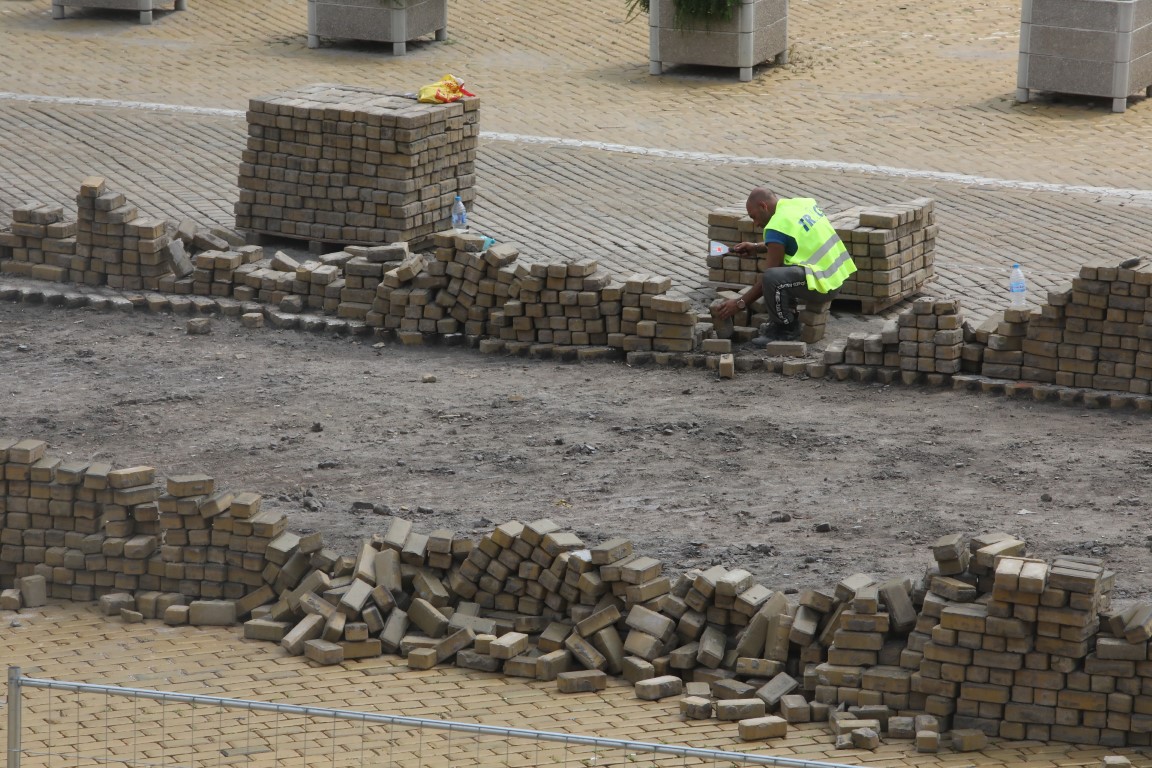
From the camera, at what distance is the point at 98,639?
387 inches

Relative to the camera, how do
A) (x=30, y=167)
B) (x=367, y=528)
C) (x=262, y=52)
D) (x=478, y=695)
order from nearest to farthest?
1. (x=478, y=695)
2. (x=367, y=528)
3. (x=30, y=167)
4. (x=262, y=52)

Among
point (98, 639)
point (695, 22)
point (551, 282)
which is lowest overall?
point (98, 639)

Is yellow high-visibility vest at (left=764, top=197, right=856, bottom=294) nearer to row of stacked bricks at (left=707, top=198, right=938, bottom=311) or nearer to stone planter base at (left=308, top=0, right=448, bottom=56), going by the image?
row of stacked bricks at (left=707, top=198, right=938, bottom=311)

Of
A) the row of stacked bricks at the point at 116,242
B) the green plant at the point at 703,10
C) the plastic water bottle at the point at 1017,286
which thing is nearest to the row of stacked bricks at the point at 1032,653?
the plastic water bottle at the point at 1017,286

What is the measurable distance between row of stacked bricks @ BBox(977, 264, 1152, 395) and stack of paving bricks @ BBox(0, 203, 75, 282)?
7.61 meters

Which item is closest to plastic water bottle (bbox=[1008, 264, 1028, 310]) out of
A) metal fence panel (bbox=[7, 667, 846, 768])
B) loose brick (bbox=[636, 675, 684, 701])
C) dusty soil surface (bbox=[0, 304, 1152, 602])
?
dusty soil surface (bbox=[0, 304, 1152, 602])

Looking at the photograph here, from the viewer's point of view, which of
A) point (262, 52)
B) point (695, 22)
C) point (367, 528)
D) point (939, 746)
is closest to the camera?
point (939, 746)

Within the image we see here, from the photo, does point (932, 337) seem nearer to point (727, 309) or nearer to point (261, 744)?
point (727, 309)

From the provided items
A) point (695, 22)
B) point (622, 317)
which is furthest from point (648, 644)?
point (695, 22)

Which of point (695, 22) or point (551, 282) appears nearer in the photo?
point (551, 282)

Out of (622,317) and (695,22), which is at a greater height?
(695,22)

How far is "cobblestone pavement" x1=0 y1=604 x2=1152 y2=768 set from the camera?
833cm

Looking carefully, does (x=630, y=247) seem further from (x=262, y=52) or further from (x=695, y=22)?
(x=262, y=52)

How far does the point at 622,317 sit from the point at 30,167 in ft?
24.3
